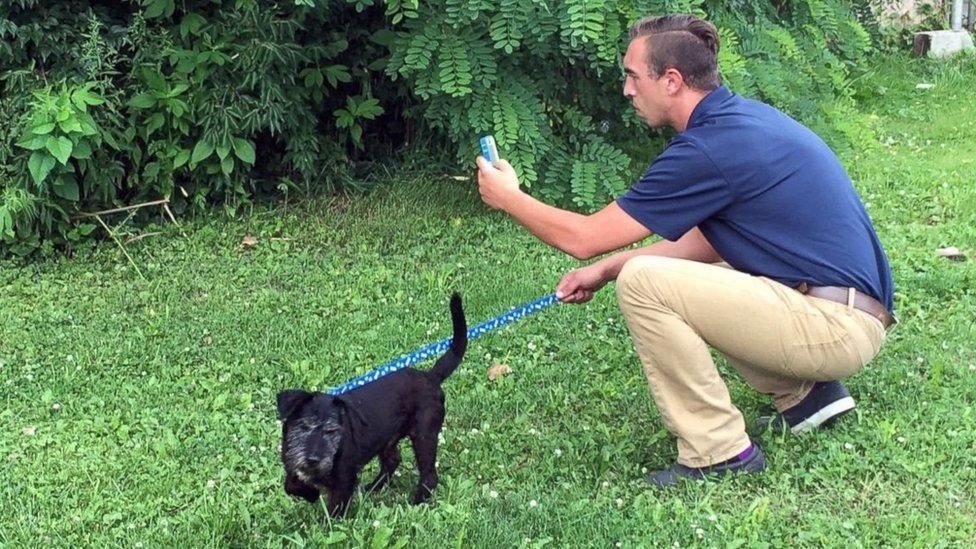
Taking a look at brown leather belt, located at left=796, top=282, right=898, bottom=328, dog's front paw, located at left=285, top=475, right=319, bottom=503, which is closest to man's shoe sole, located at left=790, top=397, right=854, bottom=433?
brown leather belt, located at left=796, top=282, right=898, bottom=328

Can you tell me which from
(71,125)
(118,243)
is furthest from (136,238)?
(71,125)

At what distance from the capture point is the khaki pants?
10.9 ft

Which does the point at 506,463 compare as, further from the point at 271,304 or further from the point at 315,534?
the point at 271,304

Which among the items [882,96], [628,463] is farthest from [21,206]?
[882,96]

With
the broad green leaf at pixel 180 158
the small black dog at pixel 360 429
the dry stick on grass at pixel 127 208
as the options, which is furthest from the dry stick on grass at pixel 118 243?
the small black dog at pixel 360 429

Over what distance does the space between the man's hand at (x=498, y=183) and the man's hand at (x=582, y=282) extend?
1.38 ft

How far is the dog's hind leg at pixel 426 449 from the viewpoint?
3.25 m

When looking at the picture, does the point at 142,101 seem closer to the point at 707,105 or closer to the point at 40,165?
the point at 40,165

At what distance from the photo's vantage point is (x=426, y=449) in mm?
3275

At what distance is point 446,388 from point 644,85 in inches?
65.7

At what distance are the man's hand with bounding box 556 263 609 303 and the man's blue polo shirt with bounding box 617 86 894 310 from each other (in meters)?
0.39

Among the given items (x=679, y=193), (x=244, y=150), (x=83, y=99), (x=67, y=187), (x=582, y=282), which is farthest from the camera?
(x=244, y=150)

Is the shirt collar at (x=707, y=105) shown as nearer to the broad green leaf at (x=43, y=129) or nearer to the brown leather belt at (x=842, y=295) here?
the brown leather belt at (x=842, y=295)

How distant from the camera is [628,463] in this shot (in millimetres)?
3648
